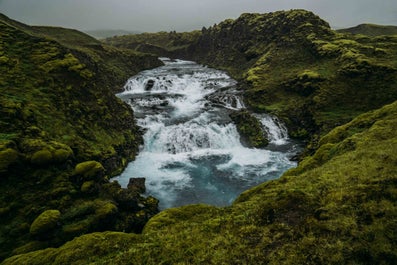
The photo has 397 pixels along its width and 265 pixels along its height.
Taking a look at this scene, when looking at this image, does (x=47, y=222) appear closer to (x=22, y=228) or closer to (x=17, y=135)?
(x=22, y=228)

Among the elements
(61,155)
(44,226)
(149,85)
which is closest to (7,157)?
(61,155)

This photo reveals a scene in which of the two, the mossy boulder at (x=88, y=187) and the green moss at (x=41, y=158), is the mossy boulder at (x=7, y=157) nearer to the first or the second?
the green moss at (x=41, y=158)

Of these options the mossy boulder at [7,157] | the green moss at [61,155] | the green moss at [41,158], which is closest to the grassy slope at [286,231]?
the mossy boulder at [7,157]

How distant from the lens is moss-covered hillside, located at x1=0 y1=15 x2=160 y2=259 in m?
14.8

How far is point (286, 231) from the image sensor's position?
8500mm

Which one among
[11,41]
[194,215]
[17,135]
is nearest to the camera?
[194,215]

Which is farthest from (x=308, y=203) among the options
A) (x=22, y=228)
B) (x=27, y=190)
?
(x=27, y=190)

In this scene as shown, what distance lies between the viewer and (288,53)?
216ft

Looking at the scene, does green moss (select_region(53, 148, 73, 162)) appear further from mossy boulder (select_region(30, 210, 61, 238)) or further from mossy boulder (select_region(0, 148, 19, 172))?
mossy boulder (select_region(30, 210, 61, 238))

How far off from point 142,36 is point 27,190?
182216mm

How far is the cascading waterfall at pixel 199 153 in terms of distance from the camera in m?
26.9

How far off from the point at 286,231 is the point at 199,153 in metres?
27.5

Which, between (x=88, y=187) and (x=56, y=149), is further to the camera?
(x=56, y=149)

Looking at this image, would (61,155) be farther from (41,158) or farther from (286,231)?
(286,231)
